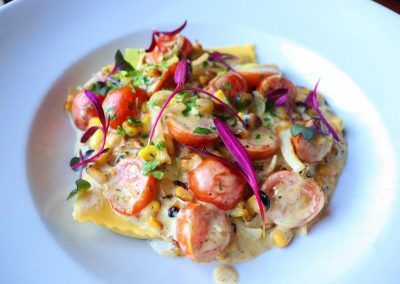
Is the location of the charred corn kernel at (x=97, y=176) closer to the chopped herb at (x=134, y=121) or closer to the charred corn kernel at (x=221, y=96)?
the chopped herb at (x=134, y=121)

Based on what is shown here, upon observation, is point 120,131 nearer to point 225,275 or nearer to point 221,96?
point 221,96

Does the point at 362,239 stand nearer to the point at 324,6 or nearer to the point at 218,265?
the point at 218,265

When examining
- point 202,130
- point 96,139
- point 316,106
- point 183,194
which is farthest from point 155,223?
point 316,106

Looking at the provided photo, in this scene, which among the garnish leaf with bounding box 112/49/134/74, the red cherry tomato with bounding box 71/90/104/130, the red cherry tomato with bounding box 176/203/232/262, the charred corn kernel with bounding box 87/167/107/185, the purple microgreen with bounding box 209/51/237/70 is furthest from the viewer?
the purple microgreen with bounding box 209/51/237/70

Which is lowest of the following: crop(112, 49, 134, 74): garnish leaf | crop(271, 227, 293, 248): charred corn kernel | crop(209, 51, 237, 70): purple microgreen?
crop(271, 227, 293, 248): charred corn kernel

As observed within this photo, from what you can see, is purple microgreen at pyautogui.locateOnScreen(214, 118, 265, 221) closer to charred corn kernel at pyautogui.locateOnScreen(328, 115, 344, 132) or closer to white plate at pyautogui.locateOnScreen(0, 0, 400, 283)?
white plate at pyautogui.locateOnScreen(0, 0, 400, 283)

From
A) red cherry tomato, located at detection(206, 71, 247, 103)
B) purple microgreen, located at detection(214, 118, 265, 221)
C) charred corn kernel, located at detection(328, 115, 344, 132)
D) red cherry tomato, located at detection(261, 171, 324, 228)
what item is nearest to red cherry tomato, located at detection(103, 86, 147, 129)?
red cherry tomato, located at detection(206, 71, 247, 103)
